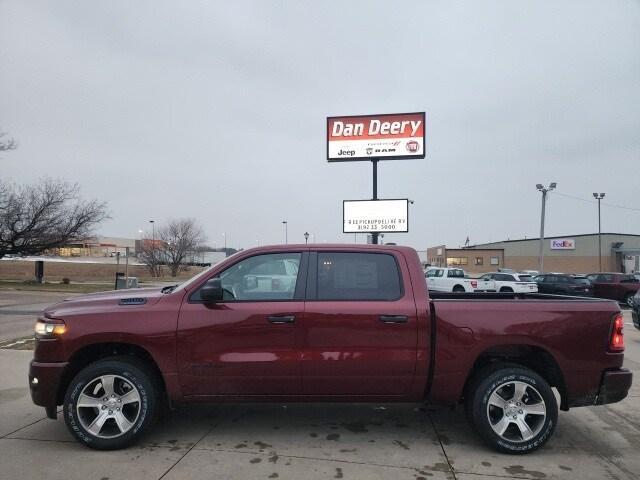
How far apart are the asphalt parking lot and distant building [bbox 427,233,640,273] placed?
57959 millimetres

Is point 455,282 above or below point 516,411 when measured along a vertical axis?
above

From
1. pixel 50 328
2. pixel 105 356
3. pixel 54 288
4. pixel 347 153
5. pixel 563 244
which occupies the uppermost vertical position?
pixel 347 153

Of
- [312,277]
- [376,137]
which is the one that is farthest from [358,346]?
[376,137]

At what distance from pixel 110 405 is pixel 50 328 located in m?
0.83

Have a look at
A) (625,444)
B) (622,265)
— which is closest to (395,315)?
(625,444)

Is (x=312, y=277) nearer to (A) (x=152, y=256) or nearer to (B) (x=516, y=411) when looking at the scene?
(B) (x=516, y=411)

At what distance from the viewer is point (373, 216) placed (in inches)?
742

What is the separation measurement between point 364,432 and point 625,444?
2.37 metres

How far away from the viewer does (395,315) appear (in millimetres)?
3998

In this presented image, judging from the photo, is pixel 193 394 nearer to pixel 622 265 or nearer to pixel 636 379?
pixel 636 379

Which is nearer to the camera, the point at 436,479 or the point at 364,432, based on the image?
the point at 436,479

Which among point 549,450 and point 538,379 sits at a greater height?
point 538,379

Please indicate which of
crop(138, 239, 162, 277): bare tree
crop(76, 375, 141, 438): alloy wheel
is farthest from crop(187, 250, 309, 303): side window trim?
crop(138, 239, 162, 277): bare tree

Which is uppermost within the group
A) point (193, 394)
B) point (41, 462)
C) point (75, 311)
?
point (75, 311)
